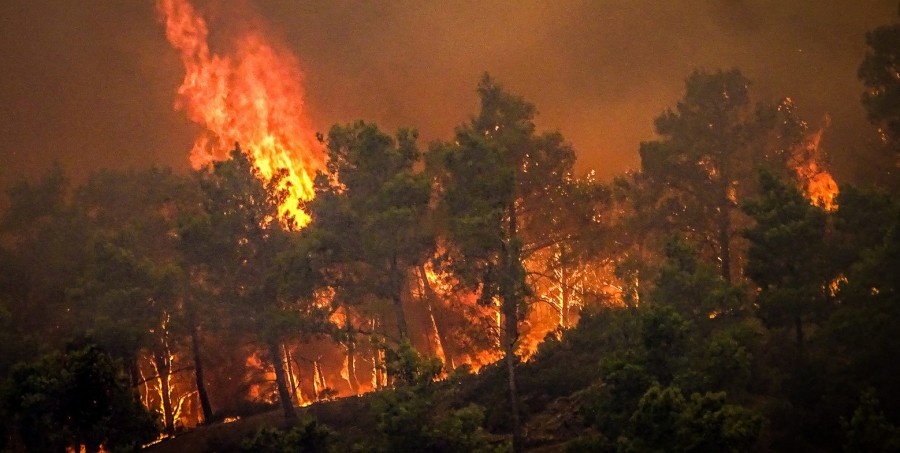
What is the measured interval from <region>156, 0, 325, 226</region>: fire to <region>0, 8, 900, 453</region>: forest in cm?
1314

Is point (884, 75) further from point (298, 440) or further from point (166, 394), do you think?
point (166, 394)

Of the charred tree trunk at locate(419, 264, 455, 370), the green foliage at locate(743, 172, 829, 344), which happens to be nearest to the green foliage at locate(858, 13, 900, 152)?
the green foliage at locate(743, 172, 829, 344)

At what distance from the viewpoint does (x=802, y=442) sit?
58.1ft

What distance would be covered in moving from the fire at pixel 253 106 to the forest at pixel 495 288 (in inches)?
517

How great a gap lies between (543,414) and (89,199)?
26.6 metres

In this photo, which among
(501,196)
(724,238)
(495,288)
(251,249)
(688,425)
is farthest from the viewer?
(724,238)

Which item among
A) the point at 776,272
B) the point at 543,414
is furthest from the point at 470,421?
the point at 776,272

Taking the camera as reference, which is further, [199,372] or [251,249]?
[199,372]

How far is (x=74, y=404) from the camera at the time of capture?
1948 centimetres

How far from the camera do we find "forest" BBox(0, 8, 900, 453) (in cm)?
1727

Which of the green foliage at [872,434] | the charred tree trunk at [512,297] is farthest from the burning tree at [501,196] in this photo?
the green foliage at [872,434]

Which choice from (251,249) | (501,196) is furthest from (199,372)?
(501,196)

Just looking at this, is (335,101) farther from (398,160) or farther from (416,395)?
(416,395)

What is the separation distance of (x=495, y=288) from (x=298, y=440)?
8.80 meters
